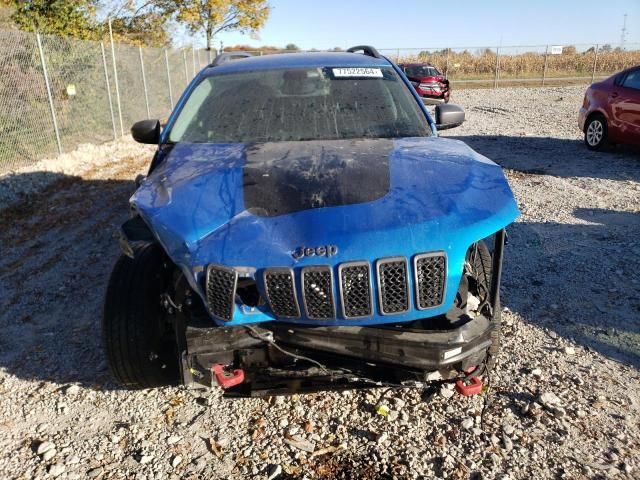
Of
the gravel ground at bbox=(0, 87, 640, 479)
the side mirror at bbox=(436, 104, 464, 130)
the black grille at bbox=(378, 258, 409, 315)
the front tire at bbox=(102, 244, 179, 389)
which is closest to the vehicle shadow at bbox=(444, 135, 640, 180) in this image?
the gravel ground at bbox=(0, 87, 640, 479)

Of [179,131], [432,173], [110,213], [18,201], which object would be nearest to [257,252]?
[432,173]

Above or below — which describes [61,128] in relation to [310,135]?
below

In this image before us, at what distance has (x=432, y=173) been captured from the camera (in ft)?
8.64

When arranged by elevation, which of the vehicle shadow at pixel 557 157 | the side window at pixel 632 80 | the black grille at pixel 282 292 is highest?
the side window at pixel 632 80

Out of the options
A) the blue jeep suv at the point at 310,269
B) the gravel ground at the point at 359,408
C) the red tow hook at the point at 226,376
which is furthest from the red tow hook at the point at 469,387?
the red tow hook at the point at 226,376

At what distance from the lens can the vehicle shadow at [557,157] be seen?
8.13m

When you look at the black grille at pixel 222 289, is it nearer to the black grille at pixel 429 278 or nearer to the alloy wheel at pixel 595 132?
the black grille at pixel 429 278

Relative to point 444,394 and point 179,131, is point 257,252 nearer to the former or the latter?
point 444,394

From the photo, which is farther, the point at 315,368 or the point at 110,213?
the point at 110,213

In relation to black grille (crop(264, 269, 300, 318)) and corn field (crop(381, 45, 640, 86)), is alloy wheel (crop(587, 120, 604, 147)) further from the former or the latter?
corn field (crop(381, 45, 640, 86))

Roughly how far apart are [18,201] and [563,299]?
6.85 meters

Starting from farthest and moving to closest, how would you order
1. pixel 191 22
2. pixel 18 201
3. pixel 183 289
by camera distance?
pixel 191 22, pixel 18 201, pixel 183 289

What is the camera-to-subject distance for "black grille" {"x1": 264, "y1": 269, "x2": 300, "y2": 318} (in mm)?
2125

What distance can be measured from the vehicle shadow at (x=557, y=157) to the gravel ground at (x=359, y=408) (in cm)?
340
